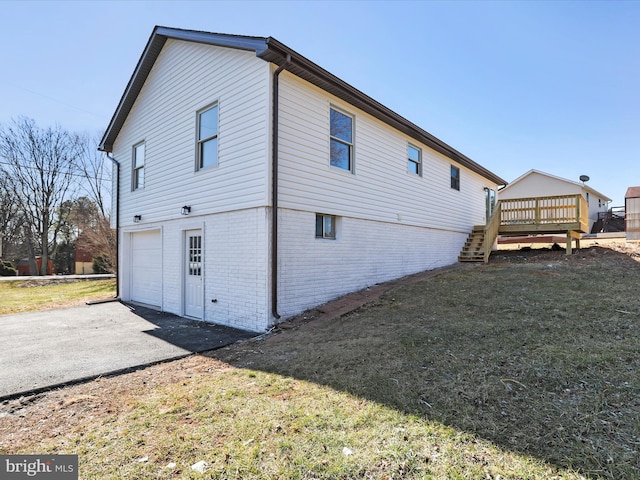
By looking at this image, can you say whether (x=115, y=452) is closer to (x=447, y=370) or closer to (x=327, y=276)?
(x=447, y=370)

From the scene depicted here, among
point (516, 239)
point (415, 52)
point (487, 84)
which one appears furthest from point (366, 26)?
point (516, 239)

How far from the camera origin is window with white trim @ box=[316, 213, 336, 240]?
25.5ft

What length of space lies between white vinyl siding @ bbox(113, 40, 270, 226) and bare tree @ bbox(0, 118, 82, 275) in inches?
929

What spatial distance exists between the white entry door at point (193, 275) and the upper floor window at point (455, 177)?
33.0ft

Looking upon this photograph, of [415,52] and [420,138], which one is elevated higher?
[415,52]

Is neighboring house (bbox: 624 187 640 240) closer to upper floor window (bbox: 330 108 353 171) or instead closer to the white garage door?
upper floor window (bbox: 330 108 353 171)

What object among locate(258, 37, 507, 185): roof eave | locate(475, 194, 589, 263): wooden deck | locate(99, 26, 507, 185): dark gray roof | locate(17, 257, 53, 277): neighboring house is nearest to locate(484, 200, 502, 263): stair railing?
locate(475, 194, 589, 263): wooden deck

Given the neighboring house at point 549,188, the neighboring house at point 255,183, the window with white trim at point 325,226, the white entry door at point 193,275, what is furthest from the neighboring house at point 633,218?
the white entry door at point 193,275

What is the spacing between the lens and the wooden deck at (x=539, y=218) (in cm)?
1226

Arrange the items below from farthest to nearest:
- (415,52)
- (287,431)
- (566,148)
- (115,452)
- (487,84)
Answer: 1. (566,148)
2. (487,84)
3. (415,52)
4. (287,431)
5. (115,452)

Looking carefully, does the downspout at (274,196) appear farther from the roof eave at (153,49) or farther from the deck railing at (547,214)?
the deck railing at (547,214)

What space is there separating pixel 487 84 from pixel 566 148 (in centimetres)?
1570

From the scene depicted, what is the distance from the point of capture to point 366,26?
9102 millimetres

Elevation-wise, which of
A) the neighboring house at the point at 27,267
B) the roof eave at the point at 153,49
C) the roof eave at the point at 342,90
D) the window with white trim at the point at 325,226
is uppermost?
the roof eave at the point at 153,49
